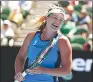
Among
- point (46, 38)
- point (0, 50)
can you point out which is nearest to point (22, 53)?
point (46, 38)

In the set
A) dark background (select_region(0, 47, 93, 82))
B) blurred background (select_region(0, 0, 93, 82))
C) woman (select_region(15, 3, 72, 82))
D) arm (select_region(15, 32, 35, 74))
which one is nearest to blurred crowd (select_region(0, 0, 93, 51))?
blurred background (select_region(0, 0, 93, 82))

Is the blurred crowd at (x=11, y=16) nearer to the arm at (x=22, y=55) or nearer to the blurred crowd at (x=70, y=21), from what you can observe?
the blurred crowd at (x=70, y=21)

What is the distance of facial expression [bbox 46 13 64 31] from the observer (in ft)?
8.91

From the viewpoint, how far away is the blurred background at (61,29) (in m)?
7.29

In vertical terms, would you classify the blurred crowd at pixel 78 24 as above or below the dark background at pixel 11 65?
above

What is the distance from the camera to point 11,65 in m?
7.46

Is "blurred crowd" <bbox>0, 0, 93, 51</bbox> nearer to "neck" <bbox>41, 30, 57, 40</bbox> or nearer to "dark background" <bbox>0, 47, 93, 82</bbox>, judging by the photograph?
"dark background" <bbox>0, 47, 93, 82</bbox>

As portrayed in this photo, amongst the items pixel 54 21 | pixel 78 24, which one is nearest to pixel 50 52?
pixel 54 21

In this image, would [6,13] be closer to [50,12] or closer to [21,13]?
[21,13]

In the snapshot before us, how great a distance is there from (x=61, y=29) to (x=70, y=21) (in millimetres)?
236

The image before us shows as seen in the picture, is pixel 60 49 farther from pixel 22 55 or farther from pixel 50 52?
pixel 22 55

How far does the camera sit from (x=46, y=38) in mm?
2850

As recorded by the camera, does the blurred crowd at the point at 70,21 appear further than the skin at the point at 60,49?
Yes

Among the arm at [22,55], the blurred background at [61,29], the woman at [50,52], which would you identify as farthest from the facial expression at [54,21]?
the blurred background at [61,29]
